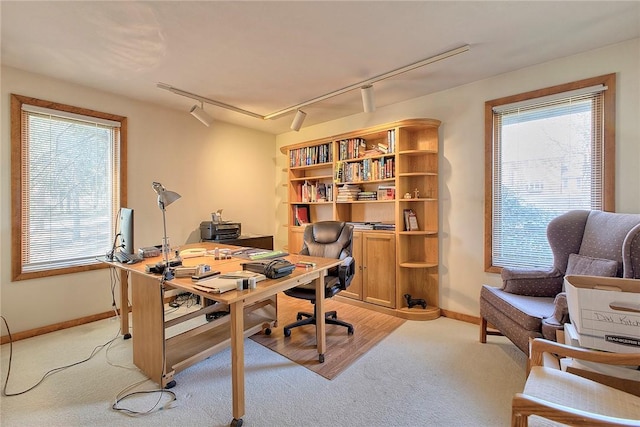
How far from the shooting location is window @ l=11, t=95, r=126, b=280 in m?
2.53

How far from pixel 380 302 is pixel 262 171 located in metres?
2.79

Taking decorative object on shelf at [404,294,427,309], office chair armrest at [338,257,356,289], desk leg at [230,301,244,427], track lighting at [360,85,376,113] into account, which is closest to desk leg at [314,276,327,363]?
office chair armrest at [338,257,356,289]

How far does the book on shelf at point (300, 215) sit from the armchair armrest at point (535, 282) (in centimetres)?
264

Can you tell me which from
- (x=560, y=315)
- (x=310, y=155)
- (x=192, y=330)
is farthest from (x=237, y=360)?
(x=310, y=155)

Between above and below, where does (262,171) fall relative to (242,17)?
below

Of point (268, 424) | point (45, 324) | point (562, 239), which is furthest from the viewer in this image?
point (45, 324)

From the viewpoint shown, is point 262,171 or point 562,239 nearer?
point 562,239

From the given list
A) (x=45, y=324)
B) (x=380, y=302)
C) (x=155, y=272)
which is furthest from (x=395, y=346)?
(x=45, y=324)

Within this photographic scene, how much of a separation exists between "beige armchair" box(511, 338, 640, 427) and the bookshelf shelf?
1.75m

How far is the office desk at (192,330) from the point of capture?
153 cm

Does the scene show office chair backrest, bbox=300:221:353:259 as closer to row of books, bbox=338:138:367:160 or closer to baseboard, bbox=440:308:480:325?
row of books, bbox=338:138:367:160

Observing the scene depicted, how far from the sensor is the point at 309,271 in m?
1.94

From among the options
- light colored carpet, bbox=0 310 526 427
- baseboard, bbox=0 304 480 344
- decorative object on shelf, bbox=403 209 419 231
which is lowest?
light colored carpet, bbox=0 310 526 427

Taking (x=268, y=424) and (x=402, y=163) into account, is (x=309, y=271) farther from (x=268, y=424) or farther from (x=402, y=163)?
(x=402, y=163)
